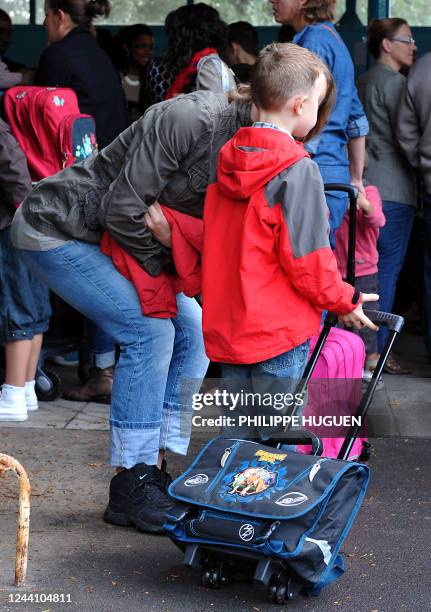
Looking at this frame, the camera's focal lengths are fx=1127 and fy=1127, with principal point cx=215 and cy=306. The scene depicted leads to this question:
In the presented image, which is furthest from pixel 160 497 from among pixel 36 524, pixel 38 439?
pixel 38 439

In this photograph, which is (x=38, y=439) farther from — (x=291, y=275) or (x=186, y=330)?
(x=291, y=275)

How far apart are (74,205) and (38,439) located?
68.6 inches

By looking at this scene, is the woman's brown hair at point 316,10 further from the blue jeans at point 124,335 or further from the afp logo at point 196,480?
the afp logo at point 196,480

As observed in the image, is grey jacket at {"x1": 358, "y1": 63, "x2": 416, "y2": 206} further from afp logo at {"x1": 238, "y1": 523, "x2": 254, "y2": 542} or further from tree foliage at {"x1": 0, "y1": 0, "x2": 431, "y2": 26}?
afp logo at {"x1": 238, "y1": 523, "x2": 254, "y2": 542}

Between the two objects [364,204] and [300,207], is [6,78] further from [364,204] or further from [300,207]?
[300,207]

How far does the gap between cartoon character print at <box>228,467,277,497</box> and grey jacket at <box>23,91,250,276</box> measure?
2.97 ft

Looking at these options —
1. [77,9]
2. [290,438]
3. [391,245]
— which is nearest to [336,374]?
[290,438]

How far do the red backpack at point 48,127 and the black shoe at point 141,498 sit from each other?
1923mm

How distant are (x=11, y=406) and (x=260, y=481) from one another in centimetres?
251

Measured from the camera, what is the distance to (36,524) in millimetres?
4336

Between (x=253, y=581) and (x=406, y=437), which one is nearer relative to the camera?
(x=253, y=581)

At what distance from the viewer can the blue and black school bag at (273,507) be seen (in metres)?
3.39

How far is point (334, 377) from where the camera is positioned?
468cm

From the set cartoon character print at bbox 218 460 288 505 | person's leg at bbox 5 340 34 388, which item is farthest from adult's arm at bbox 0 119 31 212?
cartoon character print at bbox 218 460 288 505
